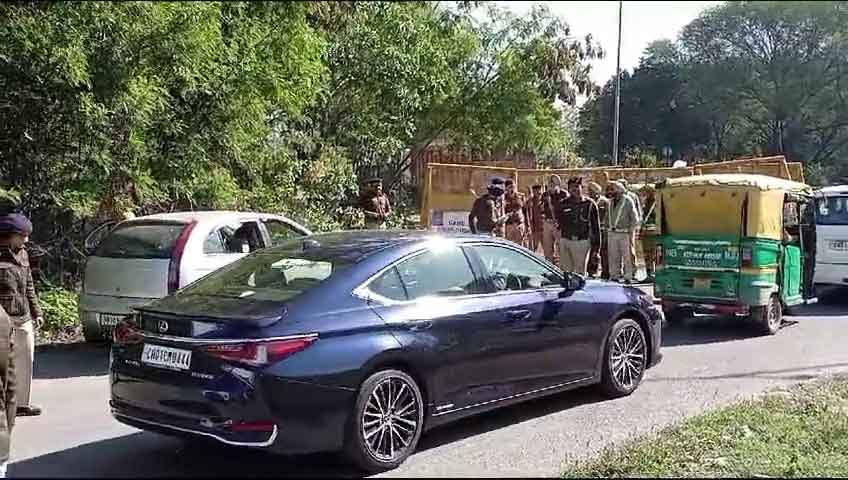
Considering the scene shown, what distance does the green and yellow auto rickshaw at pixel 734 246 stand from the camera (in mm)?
11258

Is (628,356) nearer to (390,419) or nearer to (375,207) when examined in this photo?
(390,419)

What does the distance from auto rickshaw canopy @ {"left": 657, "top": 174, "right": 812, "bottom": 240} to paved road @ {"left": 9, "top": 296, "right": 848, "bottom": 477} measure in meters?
1.48

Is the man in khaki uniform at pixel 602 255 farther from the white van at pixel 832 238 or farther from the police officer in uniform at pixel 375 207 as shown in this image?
the police officer in uniform at pixel 375 207

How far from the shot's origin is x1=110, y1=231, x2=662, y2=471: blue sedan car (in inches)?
211

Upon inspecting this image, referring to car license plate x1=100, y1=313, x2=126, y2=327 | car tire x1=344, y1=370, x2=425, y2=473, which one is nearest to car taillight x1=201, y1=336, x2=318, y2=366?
car tire x1=344, y1=370, x2=425, y2=473

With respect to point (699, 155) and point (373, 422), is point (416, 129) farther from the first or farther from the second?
point (373, 422)

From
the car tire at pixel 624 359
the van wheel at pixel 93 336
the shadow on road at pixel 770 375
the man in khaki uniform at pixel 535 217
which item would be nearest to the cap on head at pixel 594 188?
the man in khaki uniform at pixel 535 217

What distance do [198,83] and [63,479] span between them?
9.23m

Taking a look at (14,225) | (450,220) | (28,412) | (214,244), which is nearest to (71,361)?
(214,244)

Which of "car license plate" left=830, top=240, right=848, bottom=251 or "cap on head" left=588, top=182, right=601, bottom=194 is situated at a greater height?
"cap on head" left=588, top=182, right=601, bottom=194

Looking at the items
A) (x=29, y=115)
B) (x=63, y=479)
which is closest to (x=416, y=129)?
(x=29, y=115)

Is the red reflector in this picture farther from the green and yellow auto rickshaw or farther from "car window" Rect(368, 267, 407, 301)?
the green and yellow auto rickshaw

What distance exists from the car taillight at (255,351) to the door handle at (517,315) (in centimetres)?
194

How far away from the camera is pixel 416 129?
24.1 metres
